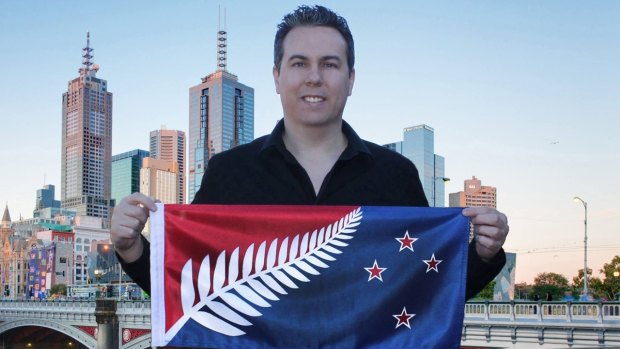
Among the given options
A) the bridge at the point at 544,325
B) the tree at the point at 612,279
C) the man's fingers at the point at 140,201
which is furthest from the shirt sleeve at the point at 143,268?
the tree at the point at 612,279

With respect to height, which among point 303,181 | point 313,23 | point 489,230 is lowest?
point 489,230

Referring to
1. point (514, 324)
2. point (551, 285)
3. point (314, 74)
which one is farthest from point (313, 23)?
point (551, 285)

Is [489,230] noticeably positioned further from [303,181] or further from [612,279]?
[612,279]

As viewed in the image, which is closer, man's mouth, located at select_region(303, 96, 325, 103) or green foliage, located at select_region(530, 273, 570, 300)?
man's mouth, located at select_region(303, 96, 325, 103)

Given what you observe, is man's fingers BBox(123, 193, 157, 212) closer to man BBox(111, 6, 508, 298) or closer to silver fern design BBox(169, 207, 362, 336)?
man BBox(111, 6, 508, 298)

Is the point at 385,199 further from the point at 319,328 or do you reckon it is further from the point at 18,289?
the point at 18,289

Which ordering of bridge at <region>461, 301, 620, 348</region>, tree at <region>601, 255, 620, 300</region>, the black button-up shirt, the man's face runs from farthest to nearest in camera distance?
1. tree at <region>601, 255, 620, 300</region>
2. bridge at <region>461, 301, 620, 348</region>
3. the black button-up shirt
4. the man's face

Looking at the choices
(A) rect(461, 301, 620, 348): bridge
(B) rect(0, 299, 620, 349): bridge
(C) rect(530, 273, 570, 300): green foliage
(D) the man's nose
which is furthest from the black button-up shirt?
(C) rect(530, 273, 570, 300): green foliage
